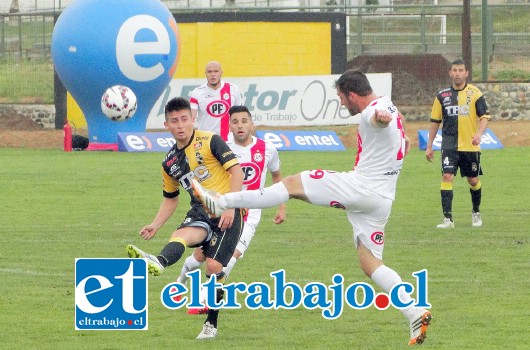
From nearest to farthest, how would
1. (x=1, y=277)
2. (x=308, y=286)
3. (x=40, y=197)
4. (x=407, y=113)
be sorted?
(x=308, y=286), (x=1, y=277), (x=40, y=197), (x=407, y=113)

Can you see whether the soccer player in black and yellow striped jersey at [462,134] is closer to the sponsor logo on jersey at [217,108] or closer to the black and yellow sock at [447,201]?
the black and yellow sock at [447,201]

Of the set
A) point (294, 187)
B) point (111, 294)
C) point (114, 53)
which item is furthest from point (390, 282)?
point (114, 53)

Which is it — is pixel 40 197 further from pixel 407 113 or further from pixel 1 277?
pixel 407 113

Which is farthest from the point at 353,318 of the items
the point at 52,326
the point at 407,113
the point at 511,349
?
the point at 407,113

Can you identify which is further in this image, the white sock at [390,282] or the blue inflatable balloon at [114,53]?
the blue inflatable balloon at [114,53]

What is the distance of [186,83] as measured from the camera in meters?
35.4

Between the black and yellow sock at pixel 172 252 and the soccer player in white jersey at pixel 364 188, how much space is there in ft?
1.40

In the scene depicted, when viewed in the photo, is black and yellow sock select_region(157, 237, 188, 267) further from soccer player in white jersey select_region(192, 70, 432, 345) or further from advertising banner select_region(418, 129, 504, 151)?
advertising banner select_region(418, 129, 504, 151)

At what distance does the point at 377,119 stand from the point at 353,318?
241 centimetres

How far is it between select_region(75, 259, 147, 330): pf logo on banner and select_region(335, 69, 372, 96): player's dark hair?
2063mm

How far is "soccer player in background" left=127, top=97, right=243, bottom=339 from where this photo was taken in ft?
33.3

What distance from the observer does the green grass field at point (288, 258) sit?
10133 millimetres

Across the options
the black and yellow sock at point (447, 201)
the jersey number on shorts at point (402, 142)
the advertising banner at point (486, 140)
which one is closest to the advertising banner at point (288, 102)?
the advertising banner at point (486, 140)

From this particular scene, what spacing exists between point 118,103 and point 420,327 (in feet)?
68.5
